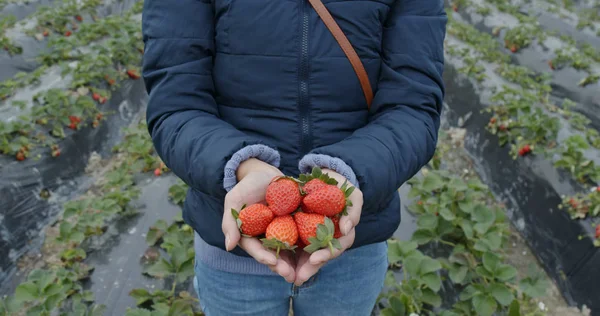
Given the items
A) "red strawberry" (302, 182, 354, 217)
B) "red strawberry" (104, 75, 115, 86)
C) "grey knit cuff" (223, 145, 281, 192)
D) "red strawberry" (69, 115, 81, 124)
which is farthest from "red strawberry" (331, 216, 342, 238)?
"red strawberry" (104, 75, 115, 86)

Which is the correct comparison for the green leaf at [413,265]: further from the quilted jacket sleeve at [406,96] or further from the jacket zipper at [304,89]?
the jacket zipper at [304,89]

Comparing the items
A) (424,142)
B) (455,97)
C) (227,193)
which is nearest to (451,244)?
(424,142)

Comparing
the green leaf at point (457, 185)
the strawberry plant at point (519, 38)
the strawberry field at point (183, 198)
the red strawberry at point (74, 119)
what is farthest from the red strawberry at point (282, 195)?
the strawberry plant at point (519, 38)

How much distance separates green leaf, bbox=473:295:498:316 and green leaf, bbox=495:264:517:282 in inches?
6.3

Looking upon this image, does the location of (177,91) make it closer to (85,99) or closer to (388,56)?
(388,56)

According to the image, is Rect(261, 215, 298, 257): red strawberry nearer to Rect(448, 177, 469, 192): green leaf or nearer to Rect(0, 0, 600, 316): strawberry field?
Rect(0, 0, 600, 316): strawberry field

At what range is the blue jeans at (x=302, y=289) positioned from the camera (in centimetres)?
151

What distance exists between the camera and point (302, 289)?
153cm

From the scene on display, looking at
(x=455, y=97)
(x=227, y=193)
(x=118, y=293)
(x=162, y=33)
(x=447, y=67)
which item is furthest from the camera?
(x=447, y=67)

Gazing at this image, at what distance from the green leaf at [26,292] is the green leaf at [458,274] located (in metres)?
2.53

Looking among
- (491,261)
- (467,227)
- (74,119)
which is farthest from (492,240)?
(74,119)

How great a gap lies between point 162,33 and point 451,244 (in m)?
2.72

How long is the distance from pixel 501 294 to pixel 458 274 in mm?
357

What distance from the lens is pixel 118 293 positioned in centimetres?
303
